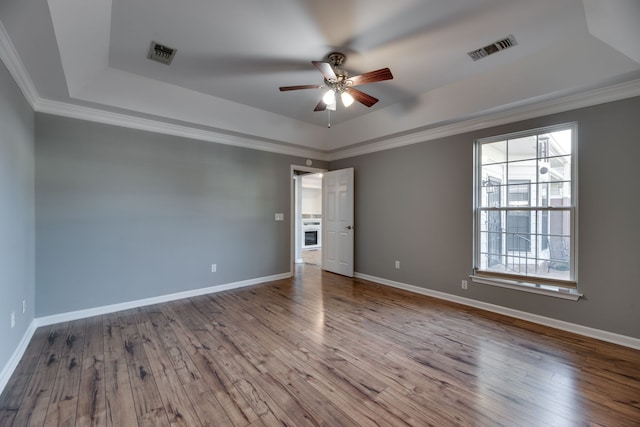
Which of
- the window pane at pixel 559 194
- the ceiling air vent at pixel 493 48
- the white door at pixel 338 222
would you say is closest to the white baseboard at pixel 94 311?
the white door at pixel 338 222

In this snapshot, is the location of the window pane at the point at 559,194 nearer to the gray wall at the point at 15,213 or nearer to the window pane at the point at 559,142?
the window pane at the point at 559,142

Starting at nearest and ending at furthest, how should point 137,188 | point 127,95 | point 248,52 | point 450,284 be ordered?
1. point 248,52
2. point 127,95
3. point 137,188
4. point 450,284

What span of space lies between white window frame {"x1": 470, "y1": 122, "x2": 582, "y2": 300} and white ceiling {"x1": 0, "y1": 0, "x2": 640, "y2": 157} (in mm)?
412

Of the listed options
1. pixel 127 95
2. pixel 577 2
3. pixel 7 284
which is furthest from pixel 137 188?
pixel 577 2

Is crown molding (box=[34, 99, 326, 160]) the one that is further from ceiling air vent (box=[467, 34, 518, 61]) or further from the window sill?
the window sill

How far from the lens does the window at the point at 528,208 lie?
3016mm

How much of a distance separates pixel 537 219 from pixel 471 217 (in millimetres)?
713

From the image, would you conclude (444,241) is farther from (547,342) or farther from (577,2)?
(577,2)

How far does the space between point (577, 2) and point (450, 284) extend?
10.6 feet

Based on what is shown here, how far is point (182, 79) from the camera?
3201 mm

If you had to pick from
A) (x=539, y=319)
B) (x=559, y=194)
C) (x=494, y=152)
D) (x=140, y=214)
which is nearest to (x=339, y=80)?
(x=494, y=152)

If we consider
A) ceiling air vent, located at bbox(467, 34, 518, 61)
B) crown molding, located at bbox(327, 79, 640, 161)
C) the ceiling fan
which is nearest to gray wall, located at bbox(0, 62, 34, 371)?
the ceiling fan

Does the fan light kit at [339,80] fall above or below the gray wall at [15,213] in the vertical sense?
above

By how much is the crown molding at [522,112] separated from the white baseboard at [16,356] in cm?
492
